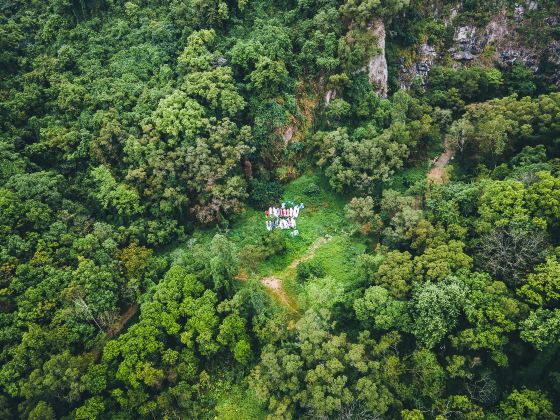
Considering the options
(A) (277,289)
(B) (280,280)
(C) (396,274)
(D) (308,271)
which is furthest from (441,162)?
(A) (277,289)

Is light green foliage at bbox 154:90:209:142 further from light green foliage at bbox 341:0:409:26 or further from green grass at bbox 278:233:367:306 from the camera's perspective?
light green foliage at bbox 341:0:409:26

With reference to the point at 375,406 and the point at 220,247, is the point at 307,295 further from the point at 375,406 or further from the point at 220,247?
the point at 375,406

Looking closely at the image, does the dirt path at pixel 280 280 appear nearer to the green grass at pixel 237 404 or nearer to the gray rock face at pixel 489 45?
the green grass at pixel 237 404

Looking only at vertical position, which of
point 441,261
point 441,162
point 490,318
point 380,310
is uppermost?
point 441,261

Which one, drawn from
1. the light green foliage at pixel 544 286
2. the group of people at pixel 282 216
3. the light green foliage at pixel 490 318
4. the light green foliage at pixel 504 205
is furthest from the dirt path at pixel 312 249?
the light green foliage at pixel 544 286

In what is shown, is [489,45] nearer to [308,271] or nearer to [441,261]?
[441,261]
